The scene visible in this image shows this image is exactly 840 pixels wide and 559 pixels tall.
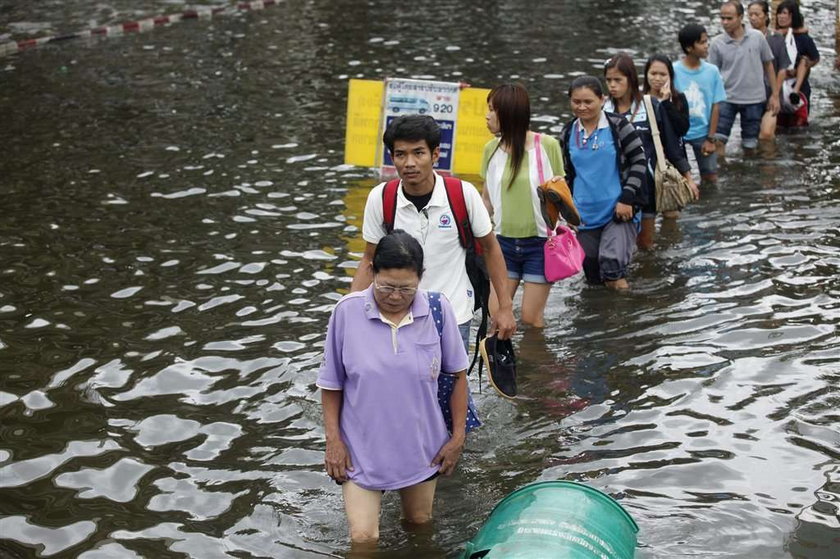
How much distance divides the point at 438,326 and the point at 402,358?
0.28 metres

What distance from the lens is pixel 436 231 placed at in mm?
6617

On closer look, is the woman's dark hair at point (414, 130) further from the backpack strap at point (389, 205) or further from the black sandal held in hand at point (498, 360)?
the black sandal held in hand at point (498, 360)

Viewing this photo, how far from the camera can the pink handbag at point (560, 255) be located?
8500 millimetres

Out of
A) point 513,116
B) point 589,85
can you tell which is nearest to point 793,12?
point 589,85

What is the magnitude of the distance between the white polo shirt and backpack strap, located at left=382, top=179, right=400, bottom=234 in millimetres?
17

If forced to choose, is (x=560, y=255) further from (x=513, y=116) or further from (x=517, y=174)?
(x=513, y=116)

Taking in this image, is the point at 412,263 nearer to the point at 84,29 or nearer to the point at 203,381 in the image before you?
the point at 203,381

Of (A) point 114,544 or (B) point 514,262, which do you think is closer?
(A) point 114,544

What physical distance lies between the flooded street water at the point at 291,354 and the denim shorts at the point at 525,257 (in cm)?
64

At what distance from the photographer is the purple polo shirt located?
5582 millimetres

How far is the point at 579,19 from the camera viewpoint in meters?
25.7

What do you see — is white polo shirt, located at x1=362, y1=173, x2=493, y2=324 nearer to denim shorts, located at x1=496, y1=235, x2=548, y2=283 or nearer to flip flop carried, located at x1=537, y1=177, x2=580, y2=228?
flip flop carried, located at x1=537, y1=177, x2=580, y2=228

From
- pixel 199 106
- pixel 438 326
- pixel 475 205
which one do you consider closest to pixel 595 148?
pixel 475 205

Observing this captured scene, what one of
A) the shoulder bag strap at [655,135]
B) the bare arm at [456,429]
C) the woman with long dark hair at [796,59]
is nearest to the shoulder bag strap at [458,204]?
the bare arm at [456,429]
